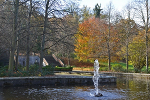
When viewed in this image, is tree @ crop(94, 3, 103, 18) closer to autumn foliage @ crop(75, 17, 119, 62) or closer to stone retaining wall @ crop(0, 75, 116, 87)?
autumn foliage @ crop(75, 17, 119, 62)

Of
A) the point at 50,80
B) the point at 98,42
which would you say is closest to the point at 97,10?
the point at 98,42

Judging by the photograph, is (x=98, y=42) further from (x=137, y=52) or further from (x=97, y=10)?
(x=97, y=10)

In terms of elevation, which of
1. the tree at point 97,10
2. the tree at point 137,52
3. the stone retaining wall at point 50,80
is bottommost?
the stone retaining wall at point 50,80

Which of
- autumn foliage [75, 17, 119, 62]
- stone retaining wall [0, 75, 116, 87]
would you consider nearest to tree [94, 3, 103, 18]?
autumn foliage [75, 17, 119, 62]

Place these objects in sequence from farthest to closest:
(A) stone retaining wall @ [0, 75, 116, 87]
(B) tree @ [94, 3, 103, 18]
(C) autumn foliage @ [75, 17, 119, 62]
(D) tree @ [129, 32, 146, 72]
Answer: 1. (B) tree @ [94, 3, 103, 18]
2. (D) tree @ [129, 32, 146, 72]
3. (C) autumn foliage @ [75, 17, 119, 62]
4. (A) stone retaining wall @ [0, 75, 116, 87]

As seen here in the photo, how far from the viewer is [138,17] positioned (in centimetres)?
2891

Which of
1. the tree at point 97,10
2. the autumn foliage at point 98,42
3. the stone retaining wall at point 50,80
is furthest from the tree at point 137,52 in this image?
the tree at point 97,10

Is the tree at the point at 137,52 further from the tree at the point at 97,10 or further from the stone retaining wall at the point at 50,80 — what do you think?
the tree at the point at 97,10

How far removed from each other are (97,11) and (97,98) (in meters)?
49.0

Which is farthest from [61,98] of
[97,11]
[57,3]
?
[97,11]

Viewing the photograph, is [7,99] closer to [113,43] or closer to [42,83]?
[42,83]

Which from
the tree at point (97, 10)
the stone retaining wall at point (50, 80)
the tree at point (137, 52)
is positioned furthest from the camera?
the tree at point (97, 10)

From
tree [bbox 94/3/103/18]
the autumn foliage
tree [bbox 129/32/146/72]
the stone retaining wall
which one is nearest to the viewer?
the stone retaining wall

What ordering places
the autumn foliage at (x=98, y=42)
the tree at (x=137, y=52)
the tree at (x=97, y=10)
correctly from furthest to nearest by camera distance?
the tree at (x=97, y=10)
the tree at (x=137, y=52)
the autumn foliage at (x=98, y=42)
